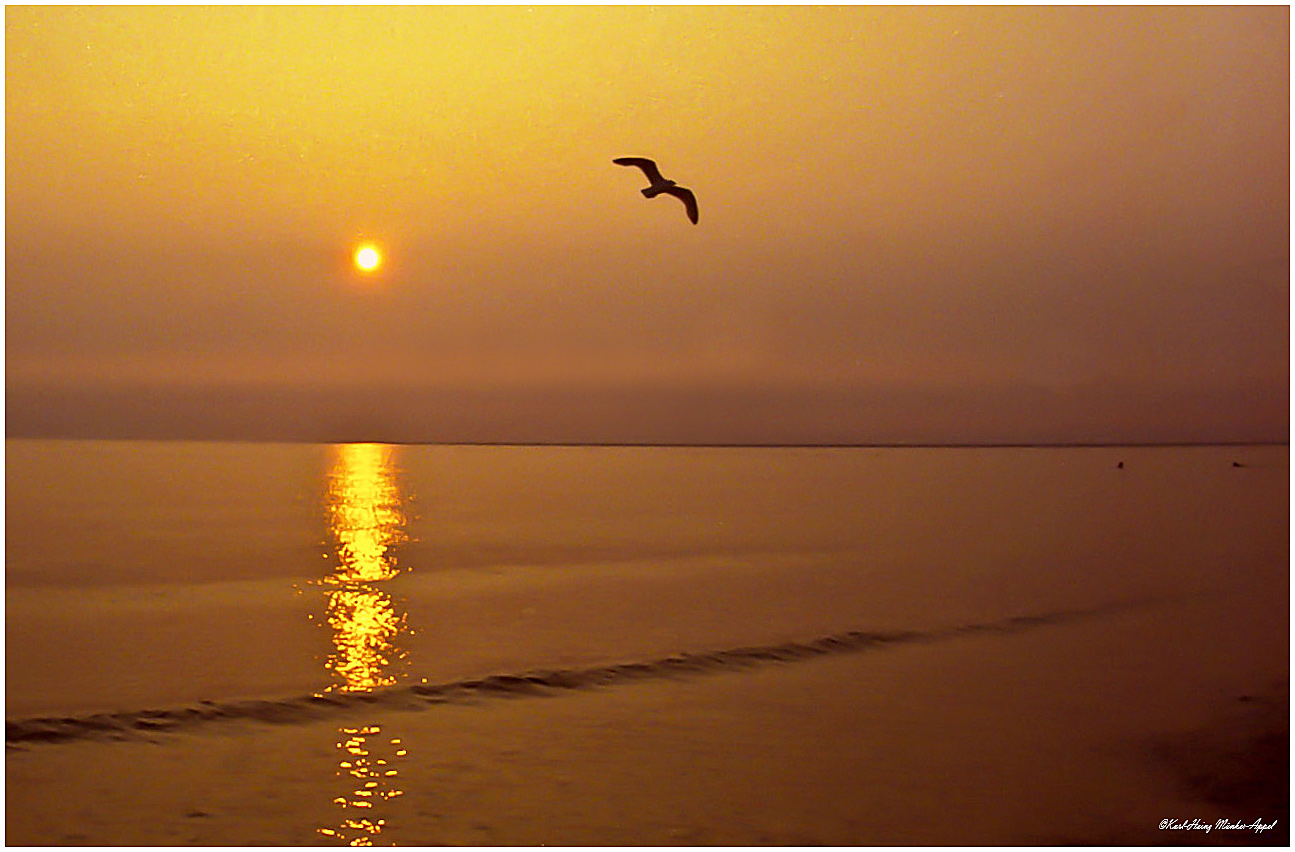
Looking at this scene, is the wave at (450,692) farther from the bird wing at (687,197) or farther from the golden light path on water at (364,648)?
the bird wing at (687,197)

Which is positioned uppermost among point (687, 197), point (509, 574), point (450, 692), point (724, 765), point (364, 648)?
point (687, 197)

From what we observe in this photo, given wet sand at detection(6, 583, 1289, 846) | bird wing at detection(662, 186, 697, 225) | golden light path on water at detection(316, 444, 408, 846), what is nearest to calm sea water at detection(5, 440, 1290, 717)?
golden light path on water at detection(316, 444, 408, 846)

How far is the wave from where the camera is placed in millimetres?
17391

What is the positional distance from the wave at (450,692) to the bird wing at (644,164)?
8.31 m

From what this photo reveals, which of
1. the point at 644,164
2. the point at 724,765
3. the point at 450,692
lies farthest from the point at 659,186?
the point at 724,765

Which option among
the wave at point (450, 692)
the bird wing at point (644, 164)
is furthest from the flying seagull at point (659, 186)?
the wave at point (450, 692)

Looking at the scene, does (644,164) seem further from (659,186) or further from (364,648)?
(364,648)

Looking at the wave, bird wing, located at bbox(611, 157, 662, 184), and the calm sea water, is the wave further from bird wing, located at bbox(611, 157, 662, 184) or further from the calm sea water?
bird wing, located at bbox(611, 157, 662, 184)

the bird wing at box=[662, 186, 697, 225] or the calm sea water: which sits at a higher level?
the bird wing at box=[662, 186, 697, 225]

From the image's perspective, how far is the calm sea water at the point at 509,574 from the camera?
22359 millimetres

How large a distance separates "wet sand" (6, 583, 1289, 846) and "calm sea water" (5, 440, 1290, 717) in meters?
2.85

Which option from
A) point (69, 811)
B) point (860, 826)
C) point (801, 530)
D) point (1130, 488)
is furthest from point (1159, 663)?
point (1130, 488)

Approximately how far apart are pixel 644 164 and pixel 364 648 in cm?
1001

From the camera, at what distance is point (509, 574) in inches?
1377
